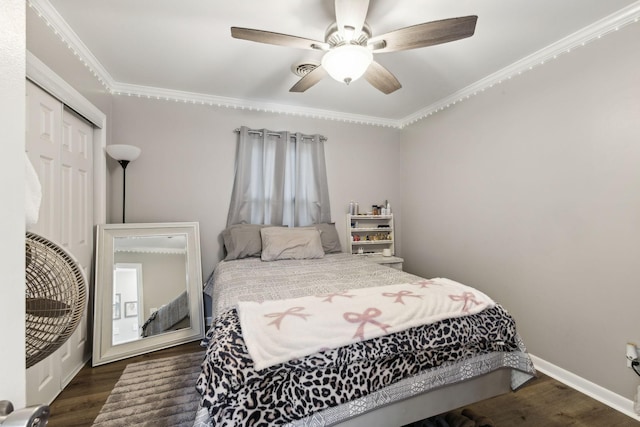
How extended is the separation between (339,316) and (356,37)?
1551 mm

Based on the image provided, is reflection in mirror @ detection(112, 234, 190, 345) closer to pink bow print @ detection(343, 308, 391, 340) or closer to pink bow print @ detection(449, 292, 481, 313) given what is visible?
pink bow print @ detection(343, 308, 391, 340)

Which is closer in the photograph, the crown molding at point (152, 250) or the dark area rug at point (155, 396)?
the dark area rug at point (155, 396)

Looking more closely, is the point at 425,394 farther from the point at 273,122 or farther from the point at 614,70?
the point at 273,122

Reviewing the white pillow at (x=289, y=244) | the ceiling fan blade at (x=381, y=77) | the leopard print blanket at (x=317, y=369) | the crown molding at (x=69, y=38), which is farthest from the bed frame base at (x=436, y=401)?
the crown molding at (x=69, y=38)

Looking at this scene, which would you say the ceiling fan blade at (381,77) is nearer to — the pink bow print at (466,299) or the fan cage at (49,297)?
the pink bow print at (466,299)

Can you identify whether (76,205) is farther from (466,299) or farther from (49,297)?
(466,299)

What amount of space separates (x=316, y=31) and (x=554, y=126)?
6.23 feet

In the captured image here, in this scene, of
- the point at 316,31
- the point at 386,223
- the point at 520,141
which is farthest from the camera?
the point at 386,223

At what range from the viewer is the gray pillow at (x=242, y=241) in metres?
2.74

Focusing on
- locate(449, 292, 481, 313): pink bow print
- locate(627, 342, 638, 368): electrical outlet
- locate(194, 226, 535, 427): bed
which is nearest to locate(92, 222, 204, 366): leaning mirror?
locate(194, 226, 535, 427): bed

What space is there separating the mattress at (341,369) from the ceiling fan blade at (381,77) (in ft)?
4.90

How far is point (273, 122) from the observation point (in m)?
3.19

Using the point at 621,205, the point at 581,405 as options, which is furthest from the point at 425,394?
the point at 621,205

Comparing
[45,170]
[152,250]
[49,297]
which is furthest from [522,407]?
[45,170]
